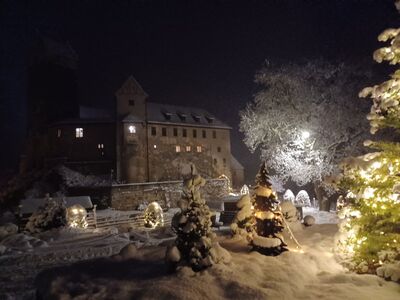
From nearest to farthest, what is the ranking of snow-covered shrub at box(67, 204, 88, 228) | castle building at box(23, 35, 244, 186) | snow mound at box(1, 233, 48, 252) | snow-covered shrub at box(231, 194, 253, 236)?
snow-covered shrub at box(231, 194, 253, 236) < snow mound at box(1, 233, 48, 252) < snow-covered shrub at box(67, 204, 88, 228) < castle building at box(23, 35, 244, 186)

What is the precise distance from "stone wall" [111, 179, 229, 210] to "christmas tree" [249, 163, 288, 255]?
91.1 ft

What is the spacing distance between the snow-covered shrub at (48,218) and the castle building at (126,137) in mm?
21959

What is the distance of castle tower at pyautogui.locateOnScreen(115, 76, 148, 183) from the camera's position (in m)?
44.2

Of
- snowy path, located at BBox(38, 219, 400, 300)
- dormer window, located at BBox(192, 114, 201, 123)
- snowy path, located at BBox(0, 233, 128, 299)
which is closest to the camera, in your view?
snowy path, located at BBox(38, 219, 400, 300)

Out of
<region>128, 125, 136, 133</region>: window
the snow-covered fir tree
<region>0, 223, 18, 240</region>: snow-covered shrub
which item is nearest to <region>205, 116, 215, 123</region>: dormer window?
<region>128, 125, 136, 133</region>: window

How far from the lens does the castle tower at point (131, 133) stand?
44.2 meters

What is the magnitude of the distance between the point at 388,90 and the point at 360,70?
58.2 ft

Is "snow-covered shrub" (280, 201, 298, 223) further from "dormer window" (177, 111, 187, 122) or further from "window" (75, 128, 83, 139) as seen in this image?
"window" (75, 128, 83, 139)

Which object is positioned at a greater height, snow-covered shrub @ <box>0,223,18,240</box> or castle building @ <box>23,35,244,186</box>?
castle building @ <box>23,35,244,186</box>

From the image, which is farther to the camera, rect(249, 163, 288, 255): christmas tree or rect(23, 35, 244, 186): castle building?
rect(23, 35, 244, 186): castle building

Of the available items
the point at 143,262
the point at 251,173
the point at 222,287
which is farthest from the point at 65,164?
the point at 222,287

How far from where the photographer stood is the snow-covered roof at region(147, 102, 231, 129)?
159 feet

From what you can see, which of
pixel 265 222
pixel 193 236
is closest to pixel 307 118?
pixel 265 222

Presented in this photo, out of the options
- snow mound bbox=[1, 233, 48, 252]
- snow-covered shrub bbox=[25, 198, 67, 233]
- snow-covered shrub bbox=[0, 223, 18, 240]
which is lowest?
snow mound bbox=[1, 233, 48, 252]
